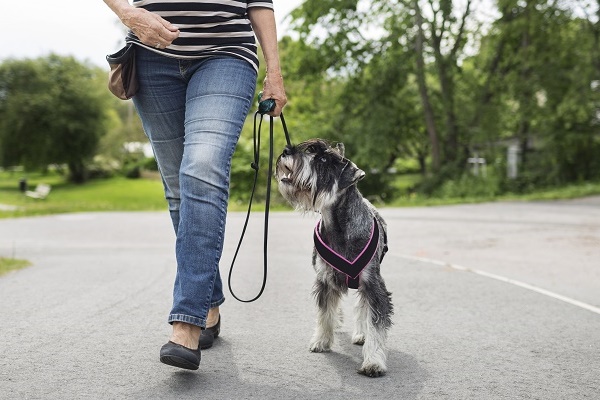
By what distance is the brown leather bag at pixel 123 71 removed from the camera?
4117 mm

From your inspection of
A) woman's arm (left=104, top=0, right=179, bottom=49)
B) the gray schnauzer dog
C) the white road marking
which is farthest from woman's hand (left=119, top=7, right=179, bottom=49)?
the white road marking

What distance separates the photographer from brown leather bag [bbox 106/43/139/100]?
4117mm

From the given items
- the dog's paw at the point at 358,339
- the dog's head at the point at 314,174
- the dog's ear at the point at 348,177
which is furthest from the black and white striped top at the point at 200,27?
the dog's paw at the point at 358,339

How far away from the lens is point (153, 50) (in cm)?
413

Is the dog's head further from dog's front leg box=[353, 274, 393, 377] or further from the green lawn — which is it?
the green lawn

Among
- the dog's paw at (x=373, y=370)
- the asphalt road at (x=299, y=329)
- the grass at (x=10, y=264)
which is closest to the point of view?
the asphalt road at (x=299, y=329)

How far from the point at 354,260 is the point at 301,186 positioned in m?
0.50

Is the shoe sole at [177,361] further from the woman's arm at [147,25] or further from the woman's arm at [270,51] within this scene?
the woman's arm at [147,25]

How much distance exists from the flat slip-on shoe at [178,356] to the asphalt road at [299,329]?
0.12 m

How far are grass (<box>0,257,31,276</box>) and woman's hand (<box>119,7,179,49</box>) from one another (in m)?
5.02

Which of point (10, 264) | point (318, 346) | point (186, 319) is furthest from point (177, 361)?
point (10, 264)

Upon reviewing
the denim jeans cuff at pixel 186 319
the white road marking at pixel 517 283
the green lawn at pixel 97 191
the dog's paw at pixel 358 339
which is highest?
the denim jeans cuff at pixel 186 319

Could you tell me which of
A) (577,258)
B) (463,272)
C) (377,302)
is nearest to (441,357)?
(377,302)

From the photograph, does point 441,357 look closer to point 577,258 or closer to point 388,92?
point 577,258
